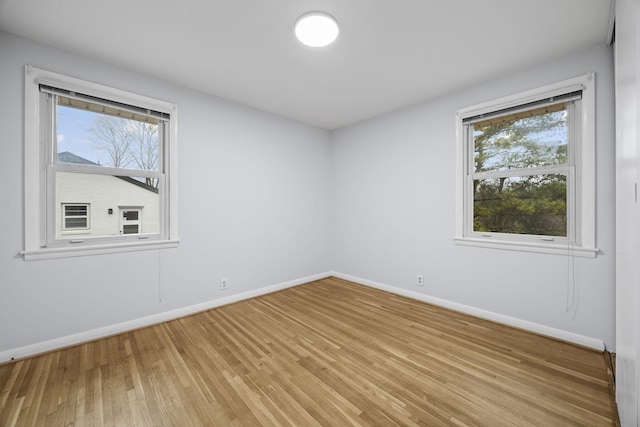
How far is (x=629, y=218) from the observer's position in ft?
4.09

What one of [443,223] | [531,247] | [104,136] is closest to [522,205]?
[531,247]

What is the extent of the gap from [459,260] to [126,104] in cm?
409

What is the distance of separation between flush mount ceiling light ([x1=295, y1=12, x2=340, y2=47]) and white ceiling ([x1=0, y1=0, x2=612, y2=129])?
0.05 meters

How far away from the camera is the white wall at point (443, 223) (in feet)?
7.45

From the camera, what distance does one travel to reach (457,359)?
6.95 ft

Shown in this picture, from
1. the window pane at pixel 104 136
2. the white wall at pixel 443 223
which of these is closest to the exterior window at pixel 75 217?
the window pane at pixel 104 136

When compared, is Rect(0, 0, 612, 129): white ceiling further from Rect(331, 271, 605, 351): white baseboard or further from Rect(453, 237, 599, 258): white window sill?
Rect(331, 271, 605, 351): white baseboard

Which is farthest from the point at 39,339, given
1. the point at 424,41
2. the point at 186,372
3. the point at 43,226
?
the point at 424,41

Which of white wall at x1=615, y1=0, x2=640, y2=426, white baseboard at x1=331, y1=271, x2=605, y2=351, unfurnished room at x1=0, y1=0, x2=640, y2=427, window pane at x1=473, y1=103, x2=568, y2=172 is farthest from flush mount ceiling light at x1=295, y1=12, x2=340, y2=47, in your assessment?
white baseboard at x1=331, y1=271, x2=605, y2=351

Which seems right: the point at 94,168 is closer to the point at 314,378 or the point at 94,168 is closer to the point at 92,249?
the point at 92,249

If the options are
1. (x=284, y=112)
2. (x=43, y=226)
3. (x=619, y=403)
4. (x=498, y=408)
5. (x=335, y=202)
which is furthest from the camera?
(x=335, y=202)

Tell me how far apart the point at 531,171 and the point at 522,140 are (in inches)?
14.4

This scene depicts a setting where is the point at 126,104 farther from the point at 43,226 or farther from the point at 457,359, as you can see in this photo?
the point at 457,359

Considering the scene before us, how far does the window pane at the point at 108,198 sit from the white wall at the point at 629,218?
3.66m
